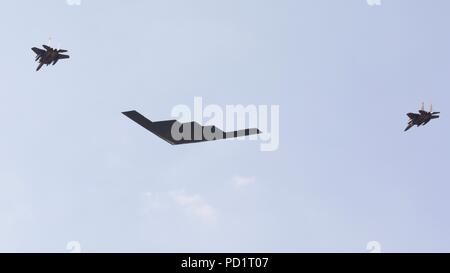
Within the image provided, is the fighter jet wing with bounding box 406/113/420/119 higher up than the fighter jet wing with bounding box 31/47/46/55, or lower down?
lower down

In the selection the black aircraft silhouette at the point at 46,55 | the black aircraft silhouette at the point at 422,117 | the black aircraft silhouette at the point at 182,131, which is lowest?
the black aircraft silhouette at the point at 182,131

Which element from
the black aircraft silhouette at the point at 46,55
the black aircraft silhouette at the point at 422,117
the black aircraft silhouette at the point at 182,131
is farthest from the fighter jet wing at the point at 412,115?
the black aircraft silhouette at the point at 46,55

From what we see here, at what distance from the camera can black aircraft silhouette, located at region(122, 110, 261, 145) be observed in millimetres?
32906

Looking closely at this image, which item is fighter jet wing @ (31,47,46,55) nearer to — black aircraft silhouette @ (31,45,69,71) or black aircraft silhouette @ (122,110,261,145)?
black aircraft silhouette @ (31,45,69,71)

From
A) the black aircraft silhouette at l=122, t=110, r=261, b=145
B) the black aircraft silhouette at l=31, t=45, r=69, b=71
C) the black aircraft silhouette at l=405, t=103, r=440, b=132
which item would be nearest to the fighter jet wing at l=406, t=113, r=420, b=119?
the black aircraft silhouette at l=405, t=103, r=440, b=132

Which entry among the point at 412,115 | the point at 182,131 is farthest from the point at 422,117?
the point at 182,131

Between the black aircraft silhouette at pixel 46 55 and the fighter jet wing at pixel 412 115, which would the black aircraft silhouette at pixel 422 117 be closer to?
the fighter jet wing at pixel 412 115

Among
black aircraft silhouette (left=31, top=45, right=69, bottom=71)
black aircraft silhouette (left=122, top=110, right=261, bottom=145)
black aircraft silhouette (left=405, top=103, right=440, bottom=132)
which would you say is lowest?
black aircraft silhouette (left=122, top=110, right=261, bottom=145)

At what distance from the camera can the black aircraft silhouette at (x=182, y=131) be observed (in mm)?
32906

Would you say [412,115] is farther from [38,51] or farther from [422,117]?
[38,51]
